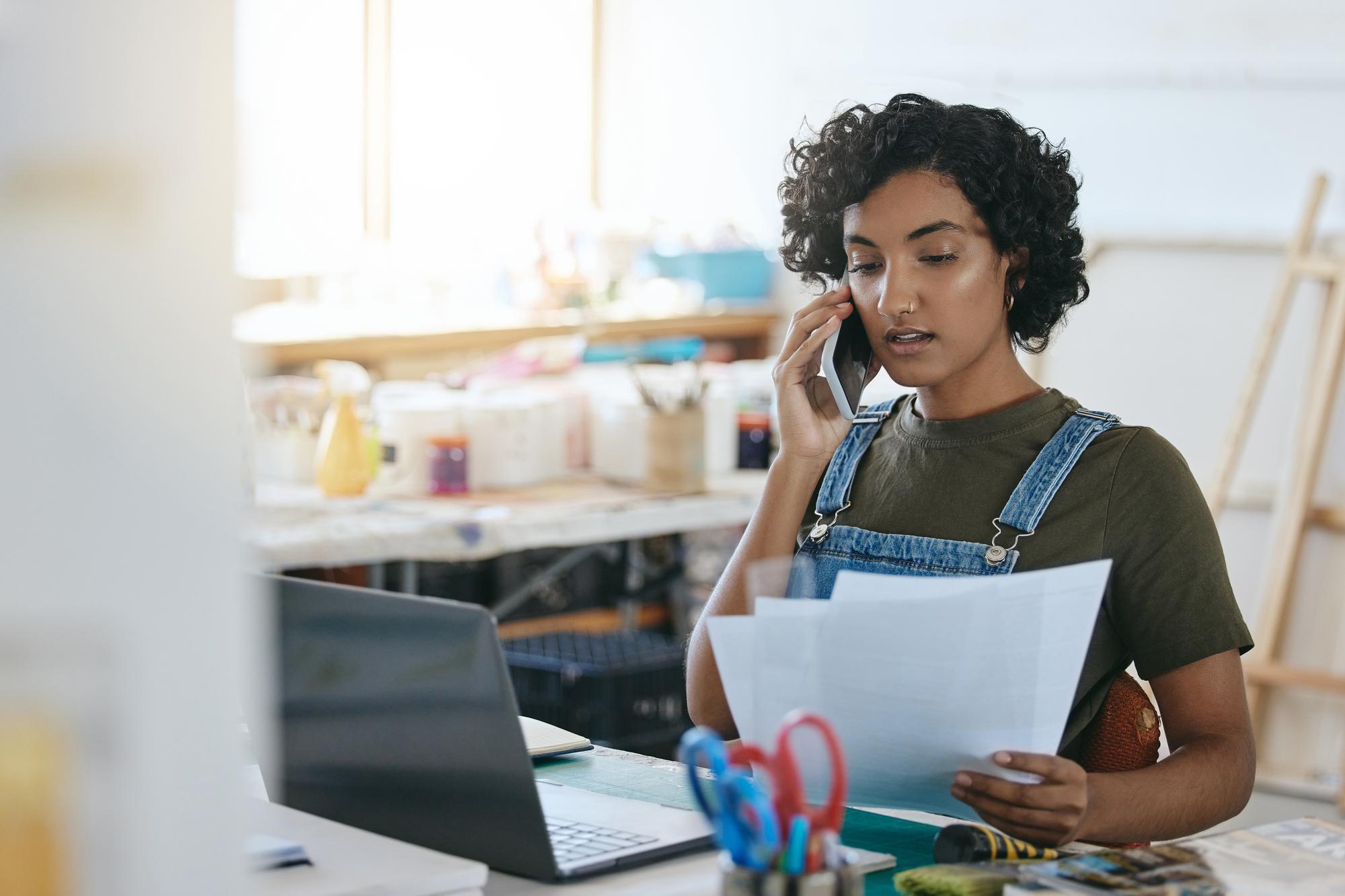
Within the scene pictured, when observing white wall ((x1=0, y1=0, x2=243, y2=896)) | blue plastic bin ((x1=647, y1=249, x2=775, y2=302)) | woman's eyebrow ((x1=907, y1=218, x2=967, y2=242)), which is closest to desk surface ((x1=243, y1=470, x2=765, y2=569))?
woman's eyebrow ((x1=907, y1=218, x2=967, y2=242))

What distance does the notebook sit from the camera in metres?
1.50

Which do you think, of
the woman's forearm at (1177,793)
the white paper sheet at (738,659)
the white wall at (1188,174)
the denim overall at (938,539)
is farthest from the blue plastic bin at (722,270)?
the white paper sheet at (738,659)

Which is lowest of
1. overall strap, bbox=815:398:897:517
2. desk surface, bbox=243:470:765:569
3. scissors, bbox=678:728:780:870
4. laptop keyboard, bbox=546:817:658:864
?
desk surface, bbox=243:470:765:569

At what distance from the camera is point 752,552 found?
174 centimetres

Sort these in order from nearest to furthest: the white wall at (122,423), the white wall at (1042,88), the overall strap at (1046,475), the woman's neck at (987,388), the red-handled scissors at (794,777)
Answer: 1. the white wall at (122,423)
2. the red-handled scissors at (794,777)
3. the overall strap at (1046,475)
4. the woman's neck at (987,388)
5. the white wall at (1042,88)

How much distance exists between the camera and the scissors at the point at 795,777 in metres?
0.82

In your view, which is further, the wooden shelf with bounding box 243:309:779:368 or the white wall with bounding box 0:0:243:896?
the wooden shelf with bounding box 243:309:779:368

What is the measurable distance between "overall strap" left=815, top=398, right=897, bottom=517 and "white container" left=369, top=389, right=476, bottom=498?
1799 mm

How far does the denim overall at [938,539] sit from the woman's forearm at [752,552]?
0.02m

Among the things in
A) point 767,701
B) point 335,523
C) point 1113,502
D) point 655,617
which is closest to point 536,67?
point 655,617

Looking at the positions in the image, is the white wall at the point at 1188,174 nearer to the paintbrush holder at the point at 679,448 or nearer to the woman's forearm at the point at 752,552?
the paintbrush holder at the point at 679,448

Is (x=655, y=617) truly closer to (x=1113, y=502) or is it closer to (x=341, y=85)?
(x=341, y=85)

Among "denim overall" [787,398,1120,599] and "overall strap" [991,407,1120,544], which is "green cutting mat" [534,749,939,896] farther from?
"overall strap" [991,407,1120,544]

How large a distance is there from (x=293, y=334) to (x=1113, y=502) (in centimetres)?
315
